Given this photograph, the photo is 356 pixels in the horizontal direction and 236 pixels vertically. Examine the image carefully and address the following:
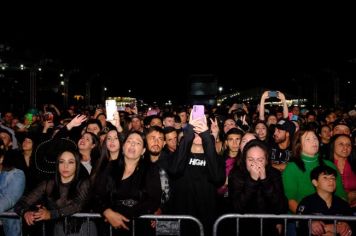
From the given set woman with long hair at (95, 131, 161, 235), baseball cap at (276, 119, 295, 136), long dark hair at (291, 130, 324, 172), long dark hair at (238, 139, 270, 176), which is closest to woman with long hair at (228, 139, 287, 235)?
long dark hair at (238, 139, 270, 176)

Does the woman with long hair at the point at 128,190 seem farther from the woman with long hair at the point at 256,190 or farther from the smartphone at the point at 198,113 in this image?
the woman with long hair at the point at 256,190

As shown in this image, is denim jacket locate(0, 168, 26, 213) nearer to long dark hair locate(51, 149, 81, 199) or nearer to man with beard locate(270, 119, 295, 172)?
long dark hair locate(51, 149, 81, 199)

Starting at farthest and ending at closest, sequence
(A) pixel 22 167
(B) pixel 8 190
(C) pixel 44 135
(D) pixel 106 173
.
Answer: (C) pixel 44 135 < (A) pixel 22 167 < (B) pixel 8 190 < (D) pixel 106 173

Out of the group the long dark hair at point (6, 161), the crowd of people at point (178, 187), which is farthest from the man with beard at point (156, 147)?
the long dark hair at point (6, 161)

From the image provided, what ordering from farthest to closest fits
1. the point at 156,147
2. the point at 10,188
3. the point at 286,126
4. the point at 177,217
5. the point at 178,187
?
1. the point at 286,126
2. the point at 156,147
3. the point at 178,187
4. the point at 10,188
5. the point at 177,217

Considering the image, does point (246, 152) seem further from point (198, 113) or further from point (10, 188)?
point (10, 188)

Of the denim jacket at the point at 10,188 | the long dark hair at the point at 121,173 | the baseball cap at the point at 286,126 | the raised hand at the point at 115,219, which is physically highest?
the baseball cap at the point at 286,126

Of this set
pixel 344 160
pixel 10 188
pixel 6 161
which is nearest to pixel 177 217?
pixel 10 188

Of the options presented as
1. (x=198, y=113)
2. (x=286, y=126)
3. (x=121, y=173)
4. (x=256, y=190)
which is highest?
(x=198, y=113)

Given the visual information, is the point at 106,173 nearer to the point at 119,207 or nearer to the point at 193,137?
the point at 119,207

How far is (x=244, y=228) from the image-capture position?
4.73 m

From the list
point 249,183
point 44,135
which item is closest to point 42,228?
point 249,183

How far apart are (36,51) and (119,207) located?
68.4ft

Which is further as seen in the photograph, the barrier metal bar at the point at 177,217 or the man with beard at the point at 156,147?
the man with beard at the point at 156,147
